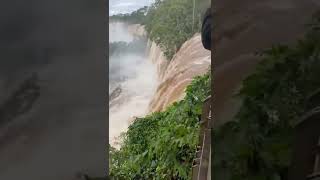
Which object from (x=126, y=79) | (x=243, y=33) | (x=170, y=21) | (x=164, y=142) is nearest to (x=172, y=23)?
(x=170, y=21)

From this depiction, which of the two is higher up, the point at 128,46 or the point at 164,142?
the point at 128,46

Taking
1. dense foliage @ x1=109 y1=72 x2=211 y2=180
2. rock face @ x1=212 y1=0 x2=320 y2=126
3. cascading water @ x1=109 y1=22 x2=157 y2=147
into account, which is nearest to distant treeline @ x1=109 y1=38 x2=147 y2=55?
cascading water @ x1=109 y1=22 x2=157 y2=147

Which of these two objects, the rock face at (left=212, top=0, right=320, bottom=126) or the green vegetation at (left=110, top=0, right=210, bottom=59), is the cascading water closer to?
the green vegetation at (left=110, top=0, right=210, bottom=59)

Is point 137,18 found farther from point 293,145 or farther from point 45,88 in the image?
point 293,145

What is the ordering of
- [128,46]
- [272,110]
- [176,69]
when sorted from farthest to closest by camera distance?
[176,69] → [128,46] → [272,110]

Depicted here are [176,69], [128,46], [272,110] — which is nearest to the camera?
[272,110]

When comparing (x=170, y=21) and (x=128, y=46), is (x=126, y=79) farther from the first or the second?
(x=170, y=21)
